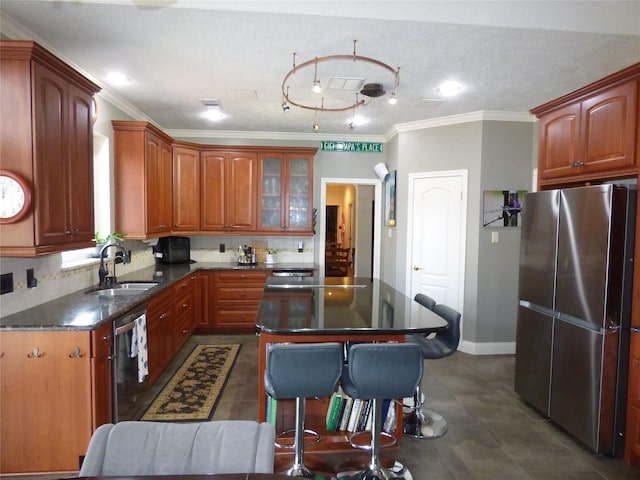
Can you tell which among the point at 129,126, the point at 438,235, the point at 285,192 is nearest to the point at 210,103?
the point at 129,126

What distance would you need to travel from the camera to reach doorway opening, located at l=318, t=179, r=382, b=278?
216 inches

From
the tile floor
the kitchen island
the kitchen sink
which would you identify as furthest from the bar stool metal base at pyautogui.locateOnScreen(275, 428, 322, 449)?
the kitchen sink

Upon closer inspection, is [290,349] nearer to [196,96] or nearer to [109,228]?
[109,228]

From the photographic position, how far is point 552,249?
273cm

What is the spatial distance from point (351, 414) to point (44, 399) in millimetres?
1802

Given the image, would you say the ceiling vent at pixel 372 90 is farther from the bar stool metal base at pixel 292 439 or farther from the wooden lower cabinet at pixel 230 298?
the bar stool metal base at pixel 292 439

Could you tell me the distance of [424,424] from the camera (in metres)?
2.75

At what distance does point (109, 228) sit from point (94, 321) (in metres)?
1.66

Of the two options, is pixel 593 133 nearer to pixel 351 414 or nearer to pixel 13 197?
pixel 351 414

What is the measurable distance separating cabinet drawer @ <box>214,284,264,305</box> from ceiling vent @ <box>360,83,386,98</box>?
105 inches

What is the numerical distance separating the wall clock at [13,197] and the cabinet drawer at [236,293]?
112 inches

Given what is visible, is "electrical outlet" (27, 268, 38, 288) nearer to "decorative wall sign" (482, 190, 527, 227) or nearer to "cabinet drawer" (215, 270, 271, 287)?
"cabinet drawer" (215, 270, 271, 287)

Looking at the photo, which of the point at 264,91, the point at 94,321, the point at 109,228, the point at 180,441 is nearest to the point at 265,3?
the point at 264,91

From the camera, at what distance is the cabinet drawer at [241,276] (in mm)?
4754
